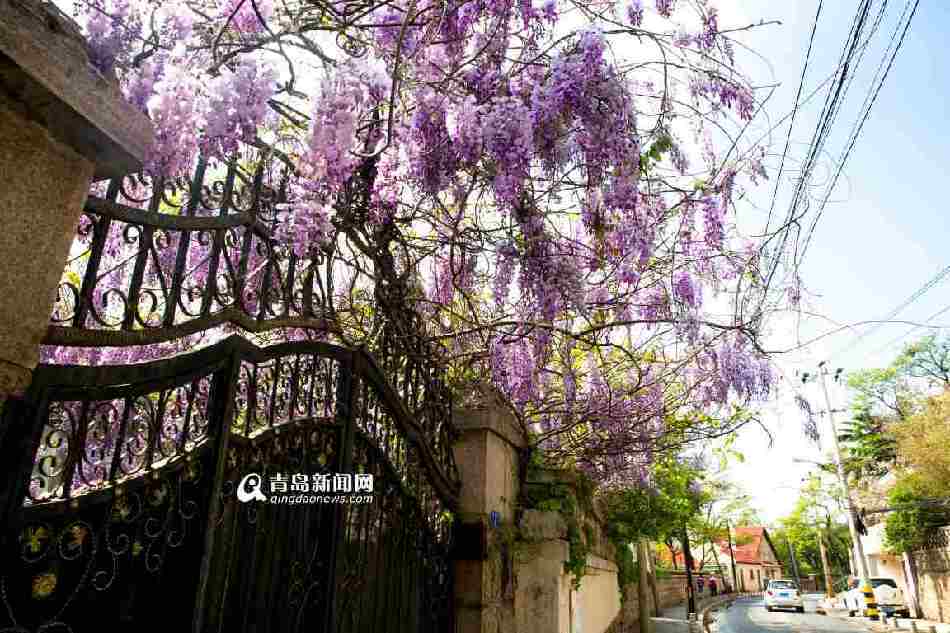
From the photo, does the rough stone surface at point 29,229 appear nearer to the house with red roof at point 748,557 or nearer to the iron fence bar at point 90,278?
the iron fence bar at point 90,278

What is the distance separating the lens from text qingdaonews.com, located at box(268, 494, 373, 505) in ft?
8.33

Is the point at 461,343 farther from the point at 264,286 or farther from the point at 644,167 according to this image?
the point at 264,286

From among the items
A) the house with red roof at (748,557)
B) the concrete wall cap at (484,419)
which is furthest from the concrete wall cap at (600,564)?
the house with red roof at (748,557)

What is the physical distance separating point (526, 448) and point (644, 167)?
2351 mm

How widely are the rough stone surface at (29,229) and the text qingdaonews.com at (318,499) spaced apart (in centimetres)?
120

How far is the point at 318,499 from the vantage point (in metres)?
2.74

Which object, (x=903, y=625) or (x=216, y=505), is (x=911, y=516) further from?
(x=216, y=505)

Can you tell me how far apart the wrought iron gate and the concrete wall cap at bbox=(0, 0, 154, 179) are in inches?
24.8

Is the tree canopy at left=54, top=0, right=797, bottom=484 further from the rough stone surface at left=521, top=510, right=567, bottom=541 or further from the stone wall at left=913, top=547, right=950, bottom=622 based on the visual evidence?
the stone wall at left=913, top=547, right=950, bottom=622

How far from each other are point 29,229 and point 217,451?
986mm

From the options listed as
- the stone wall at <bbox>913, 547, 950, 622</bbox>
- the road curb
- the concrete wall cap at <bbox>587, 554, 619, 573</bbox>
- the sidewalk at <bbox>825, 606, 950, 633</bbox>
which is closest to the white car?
the road curb

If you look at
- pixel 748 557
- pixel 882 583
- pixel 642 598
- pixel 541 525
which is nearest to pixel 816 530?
pixel 748 557

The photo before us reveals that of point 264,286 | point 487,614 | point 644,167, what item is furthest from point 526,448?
point 264,286
